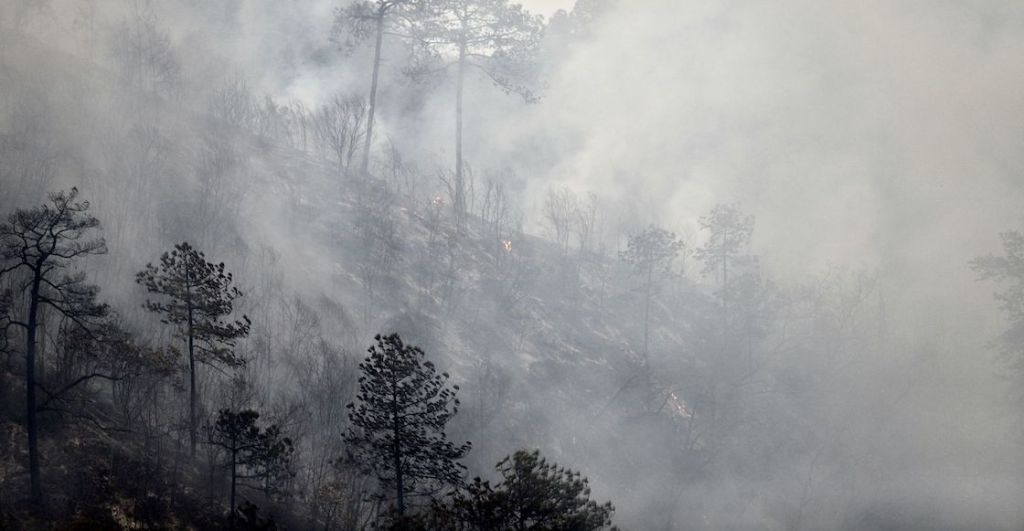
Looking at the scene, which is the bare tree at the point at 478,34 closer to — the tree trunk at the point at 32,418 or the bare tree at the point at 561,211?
the bare tree at the point at 561,211

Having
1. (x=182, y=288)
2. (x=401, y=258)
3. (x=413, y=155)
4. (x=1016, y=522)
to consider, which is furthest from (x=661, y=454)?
(x=413, y=155)

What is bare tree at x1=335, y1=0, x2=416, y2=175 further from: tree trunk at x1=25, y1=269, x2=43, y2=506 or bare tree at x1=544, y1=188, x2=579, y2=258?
tree trunk at x1=25, y1=269, x2=43, y2=506

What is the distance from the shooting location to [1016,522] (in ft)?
128

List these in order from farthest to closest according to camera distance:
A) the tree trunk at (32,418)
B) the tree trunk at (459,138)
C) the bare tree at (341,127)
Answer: the bare tree at (341,127), the tree trunk at (459,138), the tree trunk at (32,418)

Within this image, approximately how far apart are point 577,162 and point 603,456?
30.1 meters

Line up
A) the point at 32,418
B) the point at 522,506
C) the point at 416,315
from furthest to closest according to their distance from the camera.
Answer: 1. the point at 416,315
2. the point at 32,418
3. the point at 522,506

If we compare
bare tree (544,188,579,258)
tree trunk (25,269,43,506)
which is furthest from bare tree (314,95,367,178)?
tree trunk (25,269,43,506)

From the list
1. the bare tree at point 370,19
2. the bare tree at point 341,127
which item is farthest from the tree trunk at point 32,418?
the bare tree at point 341,127

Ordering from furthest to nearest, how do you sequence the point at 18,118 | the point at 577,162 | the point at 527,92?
the point at 577,162
the point at 527,92
the point at 18,118

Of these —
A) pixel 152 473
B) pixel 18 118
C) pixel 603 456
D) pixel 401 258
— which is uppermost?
pixel 18 118

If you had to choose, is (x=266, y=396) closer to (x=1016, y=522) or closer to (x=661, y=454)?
(x=661, y=454)

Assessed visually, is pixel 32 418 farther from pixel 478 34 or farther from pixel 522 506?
pixel 478 34

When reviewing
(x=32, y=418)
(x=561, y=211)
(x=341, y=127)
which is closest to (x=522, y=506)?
(x=32, y=418)

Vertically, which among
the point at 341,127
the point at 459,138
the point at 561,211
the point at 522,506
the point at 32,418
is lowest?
the point at 522,506
